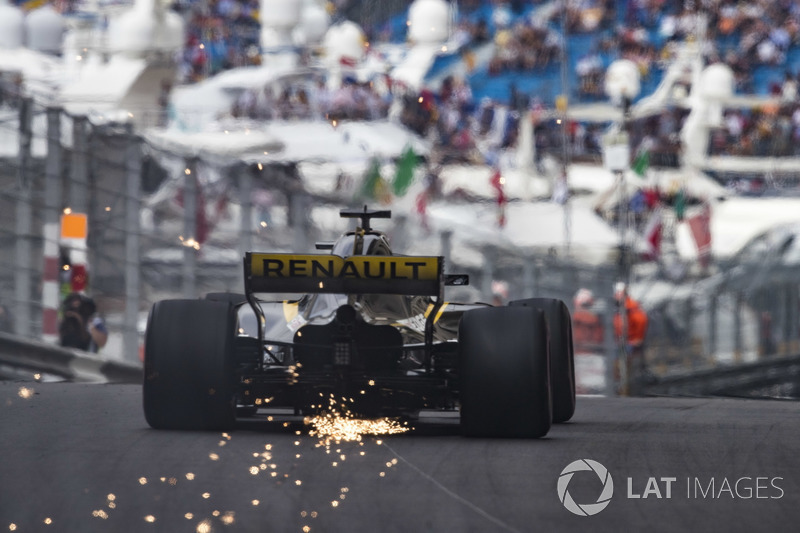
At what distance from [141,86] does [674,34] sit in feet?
43.4

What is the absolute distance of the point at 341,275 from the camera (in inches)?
323

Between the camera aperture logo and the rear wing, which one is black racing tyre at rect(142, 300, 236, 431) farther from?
the camera aperture logo

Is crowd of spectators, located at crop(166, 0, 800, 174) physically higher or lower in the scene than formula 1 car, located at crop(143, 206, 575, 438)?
higher

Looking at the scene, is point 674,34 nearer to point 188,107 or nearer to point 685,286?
point 188,107

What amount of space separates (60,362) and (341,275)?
547 cm

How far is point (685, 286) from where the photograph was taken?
55.0 ft

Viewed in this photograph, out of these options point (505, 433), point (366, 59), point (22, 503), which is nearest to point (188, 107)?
point (366, 59)

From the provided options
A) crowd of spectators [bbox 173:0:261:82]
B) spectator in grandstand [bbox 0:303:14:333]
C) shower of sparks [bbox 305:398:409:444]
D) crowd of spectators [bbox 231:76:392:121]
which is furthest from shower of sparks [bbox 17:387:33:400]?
crowd of spectators [bbox 173:0:261:82]

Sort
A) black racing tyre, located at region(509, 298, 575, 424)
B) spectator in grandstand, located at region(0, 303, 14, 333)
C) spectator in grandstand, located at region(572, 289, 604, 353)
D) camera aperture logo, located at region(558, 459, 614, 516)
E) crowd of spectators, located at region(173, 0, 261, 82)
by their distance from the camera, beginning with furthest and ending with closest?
1. crowd of spectators, located at region(173, 0, 261, 82)
2. spectator in grandstand, located at region(572, 289, 604, 353)
3. spectator in grandstand, located at region(0, 303, 14, 333)
4. black racing tyre, located at region(509, 298, 575, 424)
5. camera aperture logo, located at region(558, 459, 614, 516)

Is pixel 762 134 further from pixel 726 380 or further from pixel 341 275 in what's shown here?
pixel 341 275

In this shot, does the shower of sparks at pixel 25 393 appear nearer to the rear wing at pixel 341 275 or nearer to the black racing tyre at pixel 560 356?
the rear wing at pixel 341 275

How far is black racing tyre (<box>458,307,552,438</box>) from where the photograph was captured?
7852 millimetres

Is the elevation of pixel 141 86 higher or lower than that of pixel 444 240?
higher

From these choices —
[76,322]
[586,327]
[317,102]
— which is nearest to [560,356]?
[76,322]
